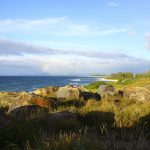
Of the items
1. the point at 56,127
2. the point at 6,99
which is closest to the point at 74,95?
the point at 6,99

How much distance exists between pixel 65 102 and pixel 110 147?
449 inches

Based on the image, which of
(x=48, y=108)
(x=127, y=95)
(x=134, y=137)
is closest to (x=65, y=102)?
(x=48, y=108)

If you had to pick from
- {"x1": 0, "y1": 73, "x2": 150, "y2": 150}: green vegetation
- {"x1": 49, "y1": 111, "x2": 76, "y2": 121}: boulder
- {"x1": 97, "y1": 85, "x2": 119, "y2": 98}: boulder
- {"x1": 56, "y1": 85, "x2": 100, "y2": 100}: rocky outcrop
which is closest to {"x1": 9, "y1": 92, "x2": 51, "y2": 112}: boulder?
{"x1": 0, "y1": 73, "x2": 150, "y2": 150}: green vegetation

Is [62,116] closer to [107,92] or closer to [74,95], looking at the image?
[74,95]

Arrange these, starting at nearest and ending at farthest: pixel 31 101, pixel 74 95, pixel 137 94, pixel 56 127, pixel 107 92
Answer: pixel 56 127
pixel 31 101
pixel 74 95
pixel 137 94
pixel 107 92

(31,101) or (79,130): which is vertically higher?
(31,101)

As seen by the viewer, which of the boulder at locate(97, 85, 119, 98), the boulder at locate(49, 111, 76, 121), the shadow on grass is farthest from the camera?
the boulder at locate(97, 85, 119, 98)

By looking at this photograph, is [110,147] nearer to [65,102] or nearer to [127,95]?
[65,102]

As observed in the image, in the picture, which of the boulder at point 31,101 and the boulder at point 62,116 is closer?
the boulder at point 62,116

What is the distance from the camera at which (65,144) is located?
9.30 metres

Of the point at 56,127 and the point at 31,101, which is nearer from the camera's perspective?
the point at 56,127

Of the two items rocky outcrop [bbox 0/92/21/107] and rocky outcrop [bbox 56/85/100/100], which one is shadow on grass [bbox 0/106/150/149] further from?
rocky outcrop [bbox 56/85/100/100]

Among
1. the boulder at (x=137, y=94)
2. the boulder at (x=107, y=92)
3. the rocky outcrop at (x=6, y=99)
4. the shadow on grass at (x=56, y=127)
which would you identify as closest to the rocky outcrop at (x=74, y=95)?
the boulder at (x=107, y=92)

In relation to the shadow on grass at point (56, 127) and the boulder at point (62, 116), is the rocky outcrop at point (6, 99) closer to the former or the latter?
the shadow on grass at point (56, 127)
